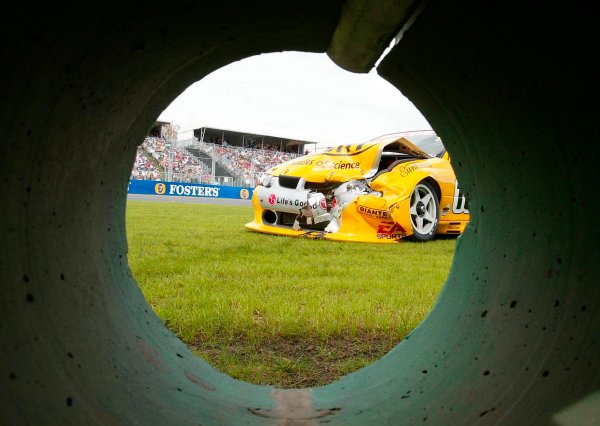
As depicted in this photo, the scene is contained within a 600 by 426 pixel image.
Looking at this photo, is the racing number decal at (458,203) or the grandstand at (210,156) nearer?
the racing number decal at (458,203)

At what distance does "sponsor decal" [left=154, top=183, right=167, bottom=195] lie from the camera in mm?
22744

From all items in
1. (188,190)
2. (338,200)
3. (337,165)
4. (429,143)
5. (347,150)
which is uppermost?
(429,143)

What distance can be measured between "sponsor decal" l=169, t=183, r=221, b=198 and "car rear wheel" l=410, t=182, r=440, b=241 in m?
18.7

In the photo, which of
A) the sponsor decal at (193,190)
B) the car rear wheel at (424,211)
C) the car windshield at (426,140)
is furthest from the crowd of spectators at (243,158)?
the car rear wheel at (424,211)

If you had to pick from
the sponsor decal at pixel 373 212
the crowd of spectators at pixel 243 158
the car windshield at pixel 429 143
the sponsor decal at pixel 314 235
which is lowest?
the sponsor decal at pixel 314 235

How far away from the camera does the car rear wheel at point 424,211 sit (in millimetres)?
6293

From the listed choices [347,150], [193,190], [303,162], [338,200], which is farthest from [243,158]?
[338,200]

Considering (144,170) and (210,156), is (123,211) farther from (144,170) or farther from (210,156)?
(210,156)

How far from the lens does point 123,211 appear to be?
57.5 inches

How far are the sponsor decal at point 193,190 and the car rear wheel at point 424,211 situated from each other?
1869 centimetres

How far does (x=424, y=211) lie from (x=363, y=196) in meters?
0.99

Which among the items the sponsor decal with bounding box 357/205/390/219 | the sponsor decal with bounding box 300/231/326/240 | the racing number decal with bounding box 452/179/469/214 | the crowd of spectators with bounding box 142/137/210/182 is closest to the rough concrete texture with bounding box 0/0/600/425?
the sponsor decal with bounding box 357/205/390/219

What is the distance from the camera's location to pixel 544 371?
0.98m

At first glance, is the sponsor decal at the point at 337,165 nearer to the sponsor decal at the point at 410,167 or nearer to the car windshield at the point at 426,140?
the sponsor decal at the point at 410,167
